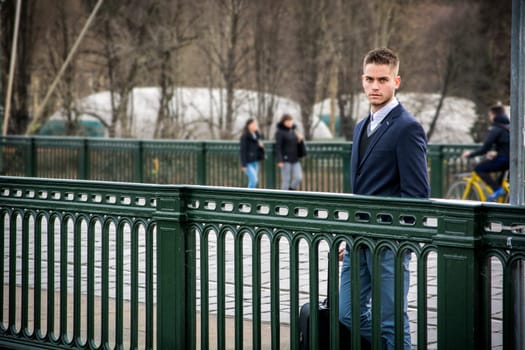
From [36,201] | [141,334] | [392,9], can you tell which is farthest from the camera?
[392,9]

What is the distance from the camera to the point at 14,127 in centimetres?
3278

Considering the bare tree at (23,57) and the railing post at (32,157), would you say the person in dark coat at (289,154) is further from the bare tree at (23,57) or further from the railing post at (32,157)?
the bare tree at (23,57)

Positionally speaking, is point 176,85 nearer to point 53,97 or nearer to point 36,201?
point 53,97

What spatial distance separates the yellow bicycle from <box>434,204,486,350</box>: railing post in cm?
1145

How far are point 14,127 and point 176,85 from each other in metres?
5.43

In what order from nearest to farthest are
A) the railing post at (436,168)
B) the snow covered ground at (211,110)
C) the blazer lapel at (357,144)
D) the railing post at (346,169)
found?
the blazer lapel at (357,144) → the railing post at (436,168) → the railing post at (346,169) → the snow covered ground at (211,110)

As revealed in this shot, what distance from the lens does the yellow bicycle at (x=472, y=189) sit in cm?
1588

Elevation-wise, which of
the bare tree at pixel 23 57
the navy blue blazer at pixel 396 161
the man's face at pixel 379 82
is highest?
the bare tree at pixel 23 57

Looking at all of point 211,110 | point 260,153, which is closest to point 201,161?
point 260,153

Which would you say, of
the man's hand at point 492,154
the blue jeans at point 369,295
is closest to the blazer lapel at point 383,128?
the blue jeans at point 369,295

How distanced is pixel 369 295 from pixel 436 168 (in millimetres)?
12805

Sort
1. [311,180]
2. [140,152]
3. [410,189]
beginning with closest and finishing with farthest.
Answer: [410,189], [311,180], [140,152]

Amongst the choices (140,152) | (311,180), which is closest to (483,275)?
(311,180)

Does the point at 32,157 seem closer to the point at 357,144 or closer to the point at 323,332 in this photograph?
the point at 357,144
